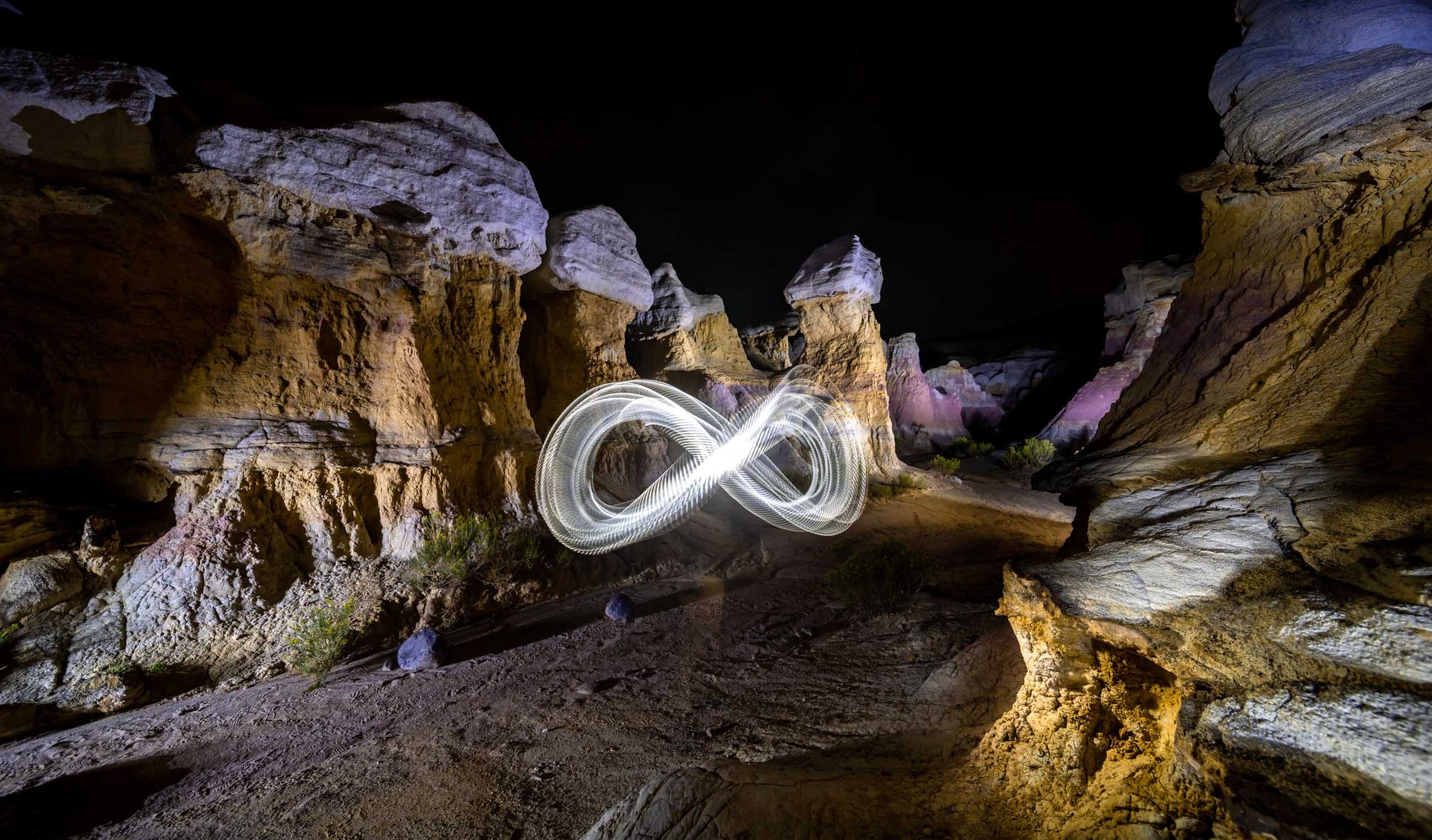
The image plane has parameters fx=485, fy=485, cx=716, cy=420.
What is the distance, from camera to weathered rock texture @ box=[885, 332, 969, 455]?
23.3m

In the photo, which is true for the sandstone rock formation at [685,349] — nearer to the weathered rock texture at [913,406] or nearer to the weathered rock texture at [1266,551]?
the weathered rock texture at [913,406]

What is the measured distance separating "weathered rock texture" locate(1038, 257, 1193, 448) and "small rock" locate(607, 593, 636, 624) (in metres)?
22.5

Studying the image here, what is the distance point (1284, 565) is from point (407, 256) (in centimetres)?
995

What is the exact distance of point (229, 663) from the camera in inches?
209

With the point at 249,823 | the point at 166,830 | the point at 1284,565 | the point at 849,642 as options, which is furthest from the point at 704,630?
the point at 1284,565

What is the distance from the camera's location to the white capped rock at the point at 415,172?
640 centimetres

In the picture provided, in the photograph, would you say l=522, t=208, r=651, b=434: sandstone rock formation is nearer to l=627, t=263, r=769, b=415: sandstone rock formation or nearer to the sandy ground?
l=627, t=263, r=769, b=415: sandstone rock formation

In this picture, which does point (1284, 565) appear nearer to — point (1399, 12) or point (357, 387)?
point (1399, 12)

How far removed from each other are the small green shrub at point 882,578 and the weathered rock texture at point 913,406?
56.6 ft

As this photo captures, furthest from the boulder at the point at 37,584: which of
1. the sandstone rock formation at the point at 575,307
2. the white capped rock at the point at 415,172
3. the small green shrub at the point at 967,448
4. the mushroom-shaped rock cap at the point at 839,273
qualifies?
the small green shrub at the point at 967,448

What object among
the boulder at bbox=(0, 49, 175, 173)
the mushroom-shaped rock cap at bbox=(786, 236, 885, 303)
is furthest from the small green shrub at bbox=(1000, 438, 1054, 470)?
the boulder at bbox=(0, 49, 175, 173)

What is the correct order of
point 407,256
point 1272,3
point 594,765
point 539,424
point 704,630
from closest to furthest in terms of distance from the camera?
point 594,765
point 1272,3
point 704,630
point 407,256
point 539,424

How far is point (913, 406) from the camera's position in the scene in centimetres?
2352

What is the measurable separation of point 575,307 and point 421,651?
7660mm
